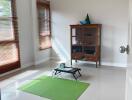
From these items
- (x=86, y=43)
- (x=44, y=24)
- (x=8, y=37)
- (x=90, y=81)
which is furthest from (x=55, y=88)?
(x=44, y=24)

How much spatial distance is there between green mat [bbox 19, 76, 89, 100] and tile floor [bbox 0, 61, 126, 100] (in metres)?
0.14

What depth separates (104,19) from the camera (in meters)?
4.96

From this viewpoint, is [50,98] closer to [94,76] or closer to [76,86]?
[76,86]

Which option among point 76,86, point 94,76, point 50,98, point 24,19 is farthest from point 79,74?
point 24,19

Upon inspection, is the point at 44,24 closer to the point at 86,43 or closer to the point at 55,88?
the point at 86,43

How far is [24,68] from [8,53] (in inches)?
30.6

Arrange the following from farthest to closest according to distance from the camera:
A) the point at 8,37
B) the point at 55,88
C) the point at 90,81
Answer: the point at 8,37
the point at 90,81
the point at 55,88

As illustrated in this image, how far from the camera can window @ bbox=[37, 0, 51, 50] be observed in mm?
5420

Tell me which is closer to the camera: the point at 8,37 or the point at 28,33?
the point at 8,37

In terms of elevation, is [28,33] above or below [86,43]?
above

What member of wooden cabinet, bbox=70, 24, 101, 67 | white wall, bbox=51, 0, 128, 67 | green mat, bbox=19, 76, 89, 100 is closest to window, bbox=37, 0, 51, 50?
white wall, bbox=51, 0, 128, 67

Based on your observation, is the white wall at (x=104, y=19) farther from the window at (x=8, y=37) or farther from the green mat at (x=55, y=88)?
the green mat at (x=55, y=88)

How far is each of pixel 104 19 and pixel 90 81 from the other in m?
2.17

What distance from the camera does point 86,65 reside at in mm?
5129
